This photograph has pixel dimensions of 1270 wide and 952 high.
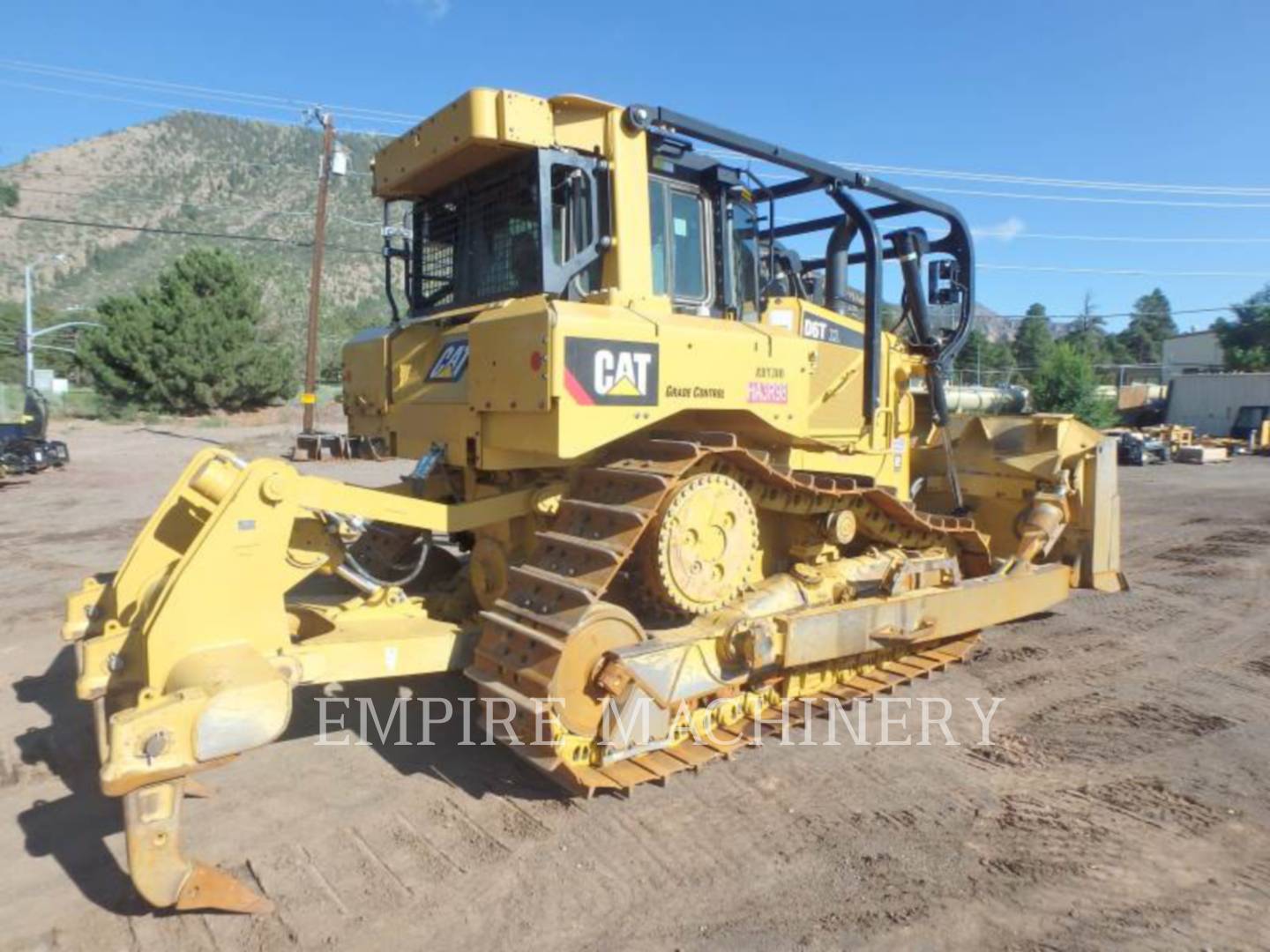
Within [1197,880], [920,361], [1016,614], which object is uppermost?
[920,361]

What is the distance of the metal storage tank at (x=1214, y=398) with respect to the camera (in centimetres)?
3080

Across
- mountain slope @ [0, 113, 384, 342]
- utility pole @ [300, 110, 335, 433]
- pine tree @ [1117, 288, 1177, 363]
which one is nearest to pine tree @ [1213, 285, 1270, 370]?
pine tree @ [1117, 288, 1177, 363]

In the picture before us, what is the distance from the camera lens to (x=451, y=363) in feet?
15.2

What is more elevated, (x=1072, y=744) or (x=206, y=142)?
(x=206, y=142)

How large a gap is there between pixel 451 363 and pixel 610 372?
3.90ft

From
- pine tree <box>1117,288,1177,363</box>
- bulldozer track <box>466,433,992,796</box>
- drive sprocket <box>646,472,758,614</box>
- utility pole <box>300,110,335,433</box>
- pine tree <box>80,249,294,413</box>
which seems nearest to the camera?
bulldozer track <box>466,433,992,796</box>

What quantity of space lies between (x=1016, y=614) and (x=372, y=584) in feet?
14.4

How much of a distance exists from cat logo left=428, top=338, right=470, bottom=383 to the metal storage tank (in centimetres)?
3456

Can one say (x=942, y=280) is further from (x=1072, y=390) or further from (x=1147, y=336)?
(x=1147, y=336)

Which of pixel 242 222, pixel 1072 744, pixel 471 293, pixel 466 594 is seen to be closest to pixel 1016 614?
pixel 1072 744

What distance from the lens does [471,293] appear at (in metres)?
5.01

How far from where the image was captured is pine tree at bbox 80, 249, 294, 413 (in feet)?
119

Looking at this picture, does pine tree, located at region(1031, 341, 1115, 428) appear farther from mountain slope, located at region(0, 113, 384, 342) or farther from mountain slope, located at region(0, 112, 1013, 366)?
mountain slope, located at region(0, 113, 384, 342)

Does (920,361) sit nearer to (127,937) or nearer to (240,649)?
(240,649)
